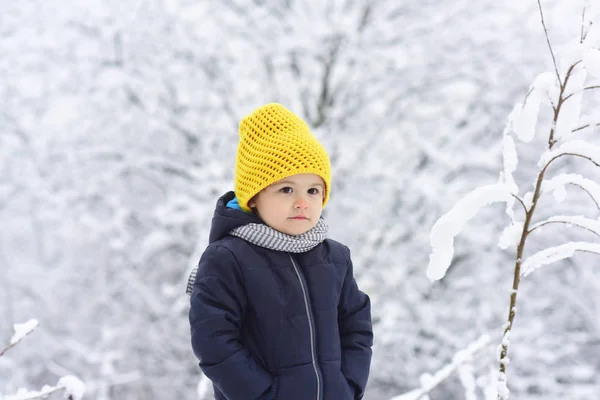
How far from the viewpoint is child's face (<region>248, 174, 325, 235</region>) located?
1.32 metres

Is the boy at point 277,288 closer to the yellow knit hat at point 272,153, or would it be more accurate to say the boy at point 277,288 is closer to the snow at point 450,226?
the yellow knit hat at point 272,153

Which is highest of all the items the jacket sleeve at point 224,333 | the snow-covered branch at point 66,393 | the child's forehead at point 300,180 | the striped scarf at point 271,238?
the child's forehead at point 300,180

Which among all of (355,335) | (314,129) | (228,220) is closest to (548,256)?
(355,335)

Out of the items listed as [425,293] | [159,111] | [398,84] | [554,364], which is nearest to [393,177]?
[398,84]

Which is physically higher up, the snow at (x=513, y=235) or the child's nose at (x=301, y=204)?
the snow at (x=513, y=235)

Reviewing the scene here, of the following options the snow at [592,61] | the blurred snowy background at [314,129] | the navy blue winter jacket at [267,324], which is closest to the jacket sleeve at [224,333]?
the navy blue winter jacket at [267,324]

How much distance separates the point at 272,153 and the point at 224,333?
453mm

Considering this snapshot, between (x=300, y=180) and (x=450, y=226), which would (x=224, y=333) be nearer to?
(x=300, y=180)

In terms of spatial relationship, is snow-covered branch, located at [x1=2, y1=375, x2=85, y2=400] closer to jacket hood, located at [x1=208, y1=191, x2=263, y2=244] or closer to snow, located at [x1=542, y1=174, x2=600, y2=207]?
jacket hood, located at [x1=208, y1=191, x2=263, y2=244]

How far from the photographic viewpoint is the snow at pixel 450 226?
40.2 inches

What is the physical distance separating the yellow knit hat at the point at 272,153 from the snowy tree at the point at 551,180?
1.37 feet

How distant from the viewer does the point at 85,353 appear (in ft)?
20.1

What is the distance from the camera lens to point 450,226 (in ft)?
3.35

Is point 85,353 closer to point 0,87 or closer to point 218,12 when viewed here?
point 0,87
